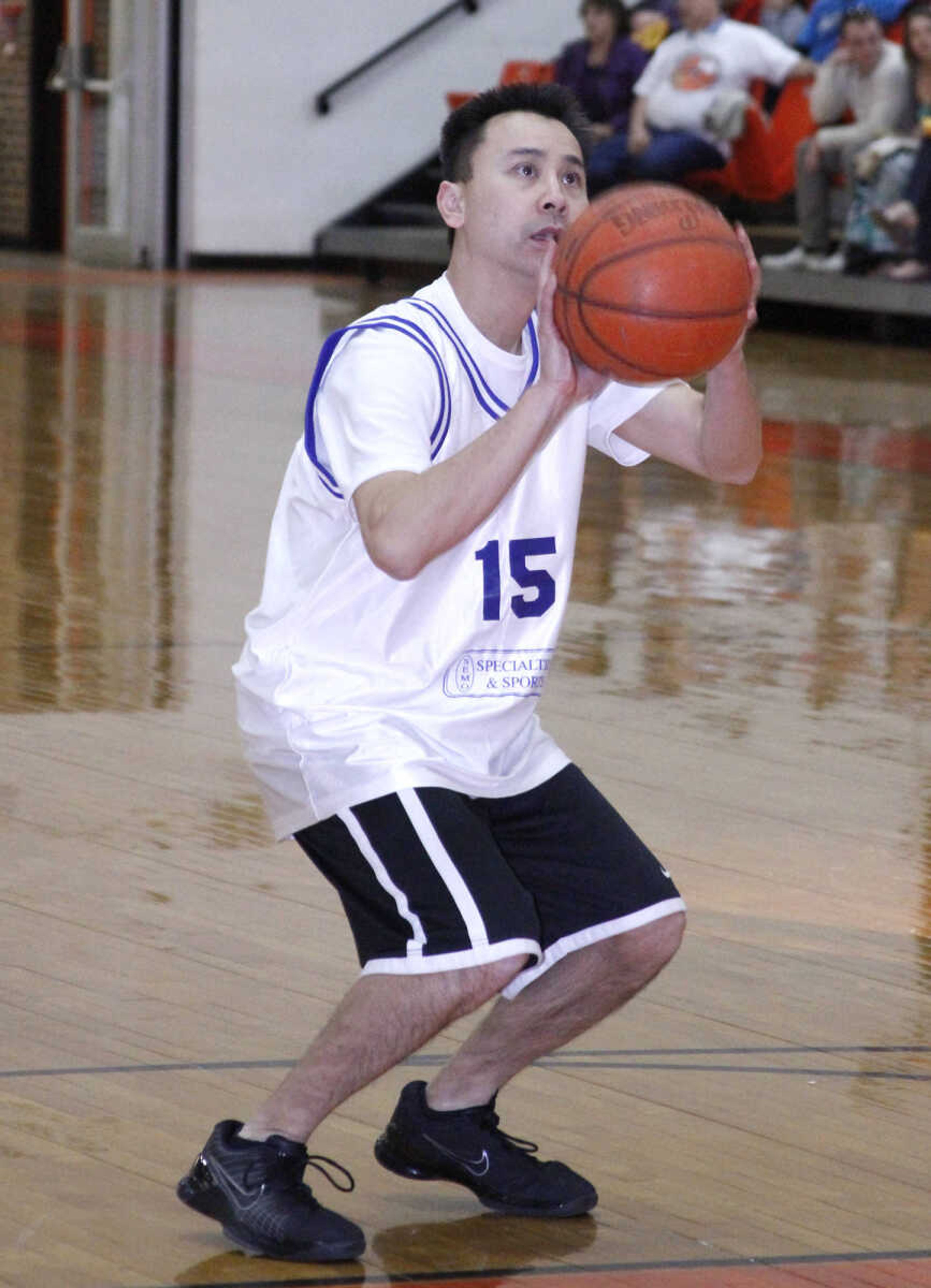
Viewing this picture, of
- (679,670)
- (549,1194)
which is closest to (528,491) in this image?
(549,1194)

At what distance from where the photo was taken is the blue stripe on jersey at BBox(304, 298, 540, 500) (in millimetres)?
2670

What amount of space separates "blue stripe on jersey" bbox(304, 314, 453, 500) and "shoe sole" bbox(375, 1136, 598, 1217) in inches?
31.4

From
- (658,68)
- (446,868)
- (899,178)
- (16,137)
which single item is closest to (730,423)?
(446,868)

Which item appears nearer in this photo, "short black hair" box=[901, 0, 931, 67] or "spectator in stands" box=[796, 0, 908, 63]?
"short black hair" box=[901, 0, 931, 67]

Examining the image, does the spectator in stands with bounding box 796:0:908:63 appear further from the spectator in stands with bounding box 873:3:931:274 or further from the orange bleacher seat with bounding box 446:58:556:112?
the orange bleacher seat with bounding box 446:58:556:112

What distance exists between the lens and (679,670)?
560 cm

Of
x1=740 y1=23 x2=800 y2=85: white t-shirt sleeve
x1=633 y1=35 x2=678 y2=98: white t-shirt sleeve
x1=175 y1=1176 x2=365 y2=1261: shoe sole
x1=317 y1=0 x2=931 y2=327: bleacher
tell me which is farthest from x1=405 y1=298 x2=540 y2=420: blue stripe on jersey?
x1=633 y1=35 x2=678 y2=98: white t-shirt sleeve

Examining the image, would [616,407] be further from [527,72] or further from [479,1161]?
[527,72]

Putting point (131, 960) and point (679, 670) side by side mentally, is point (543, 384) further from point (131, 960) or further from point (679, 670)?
point (679, 670)

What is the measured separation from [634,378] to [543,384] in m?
0.20

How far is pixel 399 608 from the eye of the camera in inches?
105

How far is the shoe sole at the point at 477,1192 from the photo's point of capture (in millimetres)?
2689

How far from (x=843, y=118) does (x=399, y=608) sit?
11.2 metres

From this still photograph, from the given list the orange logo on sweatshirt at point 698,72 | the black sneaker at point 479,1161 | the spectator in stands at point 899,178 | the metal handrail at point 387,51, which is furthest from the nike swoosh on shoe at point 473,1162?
the metal handrail at point 387,51
